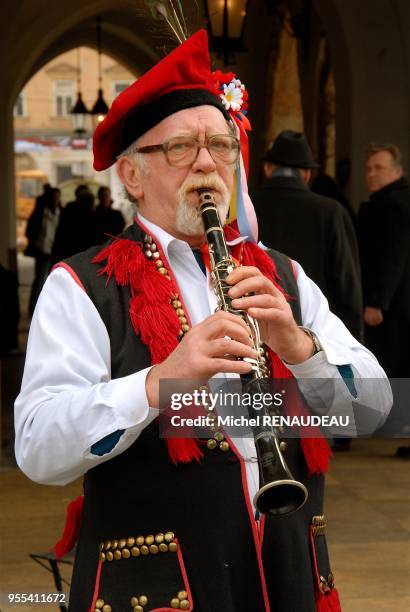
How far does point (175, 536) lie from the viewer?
2.08m

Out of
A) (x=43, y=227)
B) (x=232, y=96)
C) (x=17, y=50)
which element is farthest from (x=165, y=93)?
(x=43, y=227)

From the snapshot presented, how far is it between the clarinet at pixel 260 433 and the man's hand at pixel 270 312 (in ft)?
0.08

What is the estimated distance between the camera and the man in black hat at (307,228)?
5707mm

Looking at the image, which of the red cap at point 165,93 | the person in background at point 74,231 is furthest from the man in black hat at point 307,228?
the person in background at point 74,231

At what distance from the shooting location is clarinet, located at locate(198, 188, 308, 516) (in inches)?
72.7

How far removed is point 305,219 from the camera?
5715mm

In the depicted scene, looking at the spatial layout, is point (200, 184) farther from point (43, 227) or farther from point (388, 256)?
point (43, 227)

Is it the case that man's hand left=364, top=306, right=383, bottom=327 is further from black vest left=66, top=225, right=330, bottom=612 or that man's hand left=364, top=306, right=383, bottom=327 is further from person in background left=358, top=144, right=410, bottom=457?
black vest left=66, top=225, right=330, bottom=612

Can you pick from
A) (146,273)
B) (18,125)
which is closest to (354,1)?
(146,273)

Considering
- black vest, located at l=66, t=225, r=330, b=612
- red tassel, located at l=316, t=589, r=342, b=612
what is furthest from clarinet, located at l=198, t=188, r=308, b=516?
red tassel, located at l=316, t=589, r=342, b=612

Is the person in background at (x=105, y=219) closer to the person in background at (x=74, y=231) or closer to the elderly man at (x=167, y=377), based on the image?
the person in background at (x=74, y=231)

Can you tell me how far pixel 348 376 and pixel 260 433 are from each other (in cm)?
34

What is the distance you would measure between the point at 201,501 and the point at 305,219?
147 inches

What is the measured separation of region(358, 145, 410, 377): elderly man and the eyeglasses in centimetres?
429
